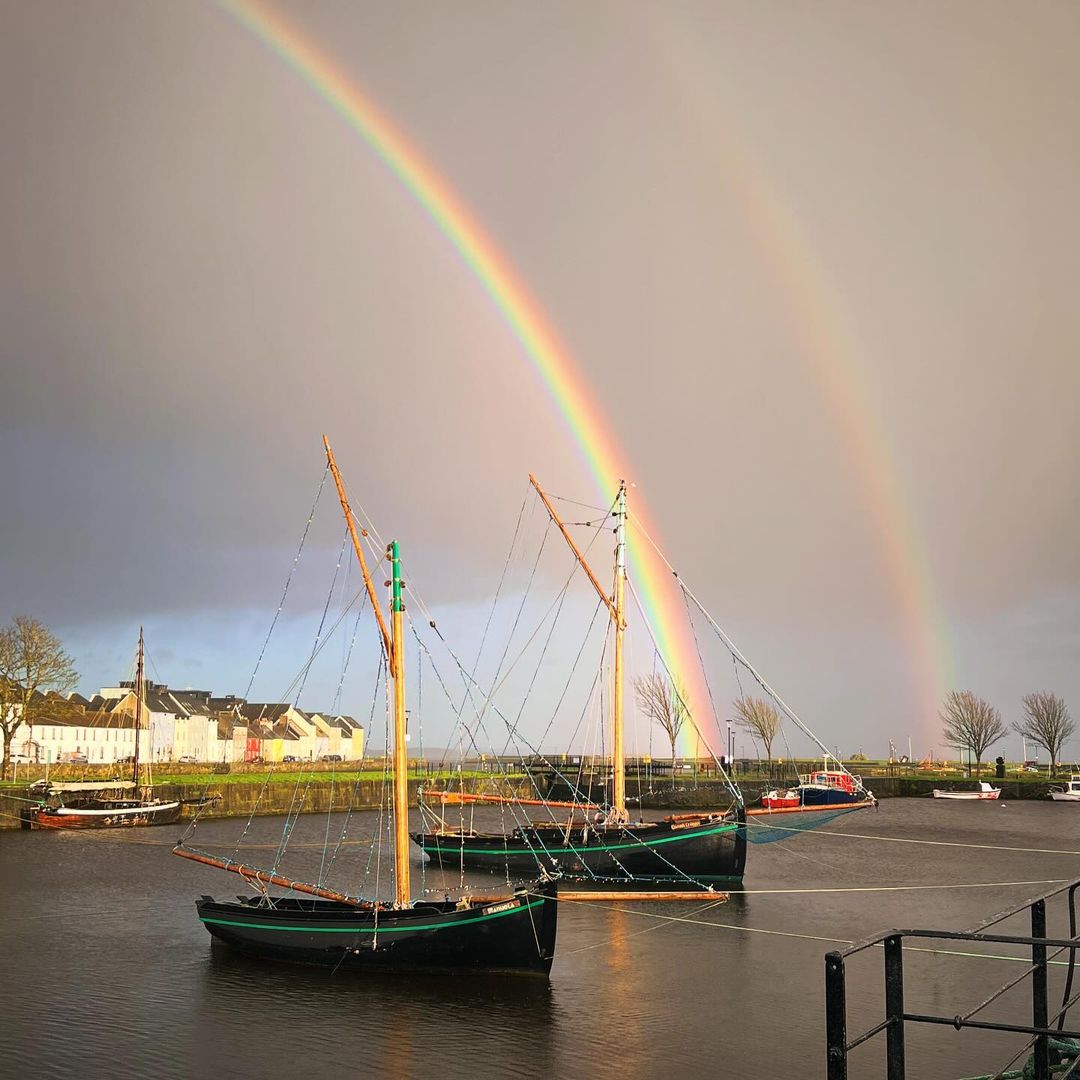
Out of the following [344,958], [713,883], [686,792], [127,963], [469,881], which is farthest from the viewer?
[686,792]

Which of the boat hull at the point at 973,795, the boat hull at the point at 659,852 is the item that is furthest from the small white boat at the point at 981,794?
the boat hull at the point at 659,852

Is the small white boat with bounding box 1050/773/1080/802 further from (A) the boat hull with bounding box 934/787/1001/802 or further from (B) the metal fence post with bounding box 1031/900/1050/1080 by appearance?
(B) the metal fence post with bounding box 1031/900/1050/1080

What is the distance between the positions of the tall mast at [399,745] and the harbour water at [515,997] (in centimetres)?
308

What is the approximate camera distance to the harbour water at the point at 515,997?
877 inches

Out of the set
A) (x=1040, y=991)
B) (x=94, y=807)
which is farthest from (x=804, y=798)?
(x=1040, y=991)

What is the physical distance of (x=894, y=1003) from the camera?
8.59m

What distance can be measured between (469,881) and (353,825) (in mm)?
42377

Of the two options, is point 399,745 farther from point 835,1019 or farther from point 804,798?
point 804,798

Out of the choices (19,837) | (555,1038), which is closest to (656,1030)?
(555,1038)

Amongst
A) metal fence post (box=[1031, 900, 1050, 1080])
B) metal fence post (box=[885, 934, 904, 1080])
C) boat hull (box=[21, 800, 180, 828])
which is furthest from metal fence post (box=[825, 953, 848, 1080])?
boat hull (box=[21, 800, 180, 828])

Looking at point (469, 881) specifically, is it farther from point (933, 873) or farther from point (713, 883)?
point (933, 873)

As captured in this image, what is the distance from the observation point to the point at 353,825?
93.8 m

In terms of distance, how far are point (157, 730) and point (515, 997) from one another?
140 m

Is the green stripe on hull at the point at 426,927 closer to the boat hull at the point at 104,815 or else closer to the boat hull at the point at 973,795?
the boat hull at the point at 104,815
